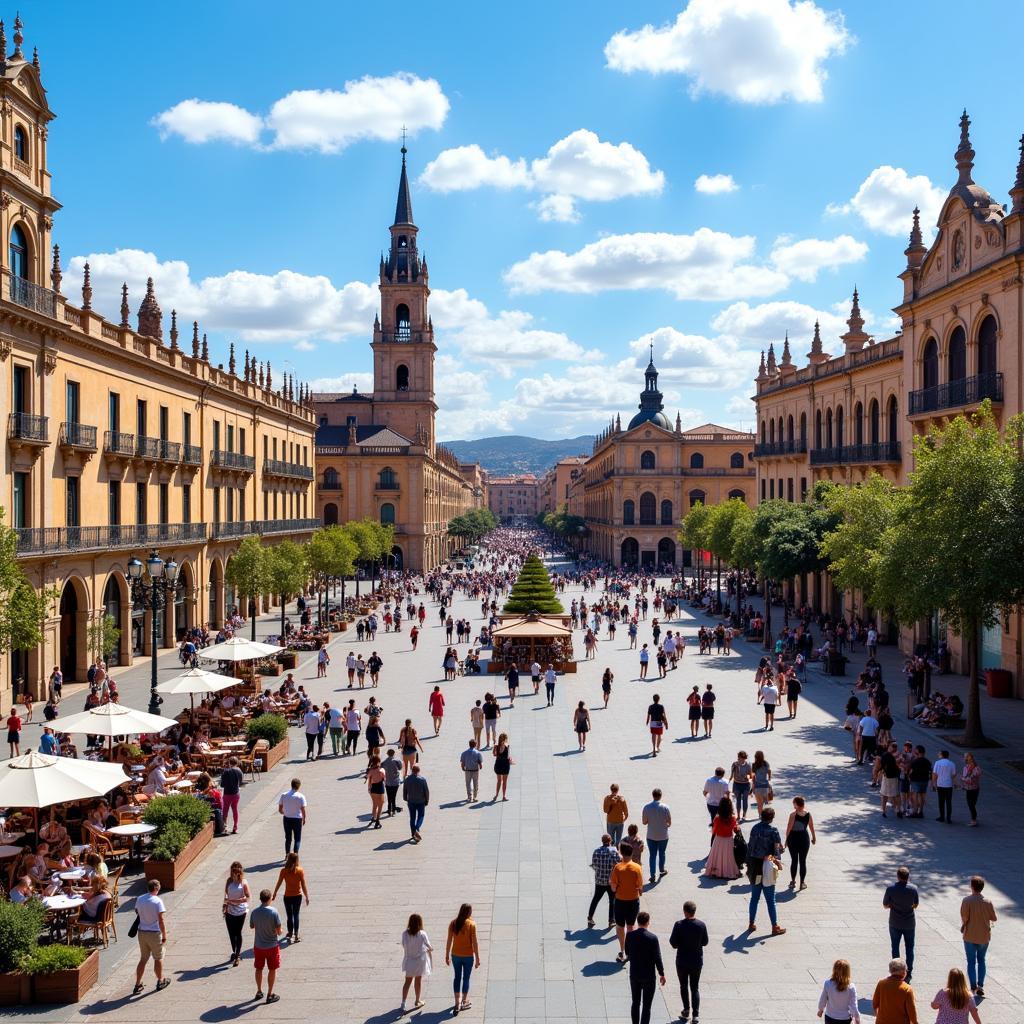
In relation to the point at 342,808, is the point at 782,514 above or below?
above

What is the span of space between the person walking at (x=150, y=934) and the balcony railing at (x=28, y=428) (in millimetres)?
19105

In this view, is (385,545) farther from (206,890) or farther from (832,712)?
(206,890)

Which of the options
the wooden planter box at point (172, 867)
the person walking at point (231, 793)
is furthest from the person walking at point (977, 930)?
the person walking at point (231, 793)

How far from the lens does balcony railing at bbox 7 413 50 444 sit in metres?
25.9

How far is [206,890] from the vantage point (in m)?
13.4

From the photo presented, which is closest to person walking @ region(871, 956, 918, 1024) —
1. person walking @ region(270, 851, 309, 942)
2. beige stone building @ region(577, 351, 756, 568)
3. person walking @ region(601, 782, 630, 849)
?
person walking @ region(601, 782, 630, 849)

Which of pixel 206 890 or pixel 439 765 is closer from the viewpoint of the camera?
pixel 206 890

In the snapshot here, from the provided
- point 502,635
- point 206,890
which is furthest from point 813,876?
point 502,635

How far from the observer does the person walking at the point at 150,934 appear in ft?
33.7

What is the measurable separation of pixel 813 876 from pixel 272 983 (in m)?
7.70

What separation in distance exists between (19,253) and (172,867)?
20.5 m

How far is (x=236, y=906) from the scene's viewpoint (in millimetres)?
10844

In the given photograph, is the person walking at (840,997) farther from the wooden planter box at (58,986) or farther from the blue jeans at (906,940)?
the wooden planter box at (58,986)

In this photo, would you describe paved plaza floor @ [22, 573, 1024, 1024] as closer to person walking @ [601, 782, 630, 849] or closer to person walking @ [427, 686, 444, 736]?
person walking @ [427, 686, 444, 736]
